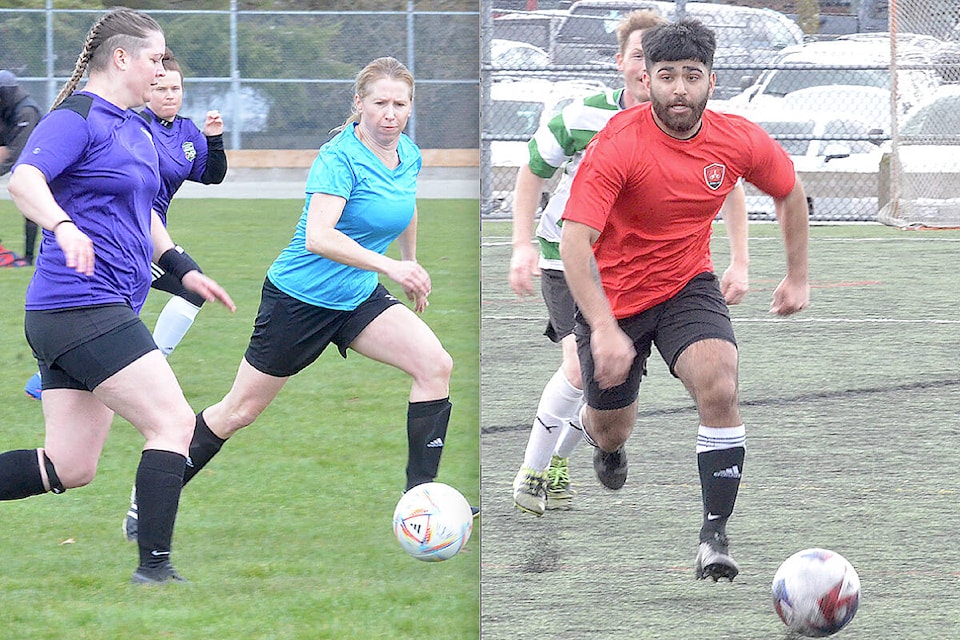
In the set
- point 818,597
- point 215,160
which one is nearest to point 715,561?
point 818,597

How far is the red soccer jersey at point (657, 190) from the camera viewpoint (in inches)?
123

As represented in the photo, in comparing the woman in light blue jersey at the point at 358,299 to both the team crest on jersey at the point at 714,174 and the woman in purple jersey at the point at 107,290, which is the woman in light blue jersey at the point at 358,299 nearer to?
the woman in purple jersey at the point at 107,290

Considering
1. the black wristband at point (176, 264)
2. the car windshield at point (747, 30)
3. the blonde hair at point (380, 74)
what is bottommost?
the black wristband at point (176, 264)

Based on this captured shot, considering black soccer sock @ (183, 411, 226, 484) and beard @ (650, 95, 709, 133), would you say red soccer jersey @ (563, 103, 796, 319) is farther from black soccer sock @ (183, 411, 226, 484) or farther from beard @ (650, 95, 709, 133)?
black soccer sock @ (183, 411, 226, 484)

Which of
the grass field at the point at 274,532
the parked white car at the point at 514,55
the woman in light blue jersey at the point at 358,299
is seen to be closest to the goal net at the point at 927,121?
the parked white car at the point at 514,55

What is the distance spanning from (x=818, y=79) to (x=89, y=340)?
9630 mm

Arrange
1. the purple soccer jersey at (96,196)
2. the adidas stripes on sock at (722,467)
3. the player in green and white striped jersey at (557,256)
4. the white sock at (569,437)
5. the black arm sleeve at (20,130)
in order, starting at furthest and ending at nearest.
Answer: the black arm sleeve at (20,130), the white sock at (569,437), the player in green and white striped jersey at (557,256), the adidas stripes on sock at (722,467), the purple soccer jersey at (96,196)

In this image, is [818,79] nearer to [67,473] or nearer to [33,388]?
[33,388]

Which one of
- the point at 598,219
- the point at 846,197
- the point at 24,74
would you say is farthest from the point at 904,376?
the point at 24,74

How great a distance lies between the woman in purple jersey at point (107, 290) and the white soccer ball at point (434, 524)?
54cm

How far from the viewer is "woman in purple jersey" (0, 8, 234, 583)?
3.05 metres

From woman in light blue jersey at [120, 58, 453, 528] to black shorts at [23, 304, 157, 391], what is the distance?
0.61 metres

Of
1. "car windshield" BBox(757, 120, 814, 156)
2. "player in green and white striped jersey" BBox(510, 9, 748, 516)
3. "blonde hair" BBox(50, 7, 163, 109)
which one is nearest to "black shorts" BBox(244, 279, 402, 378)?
"player in green and white striped jersey" BBox(510, 9, 748, 516)

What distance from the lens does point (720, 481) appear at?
3.24 metres
